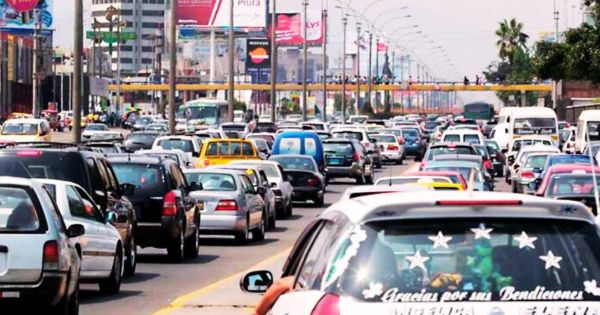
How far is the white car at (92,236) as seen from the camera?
1775 cm

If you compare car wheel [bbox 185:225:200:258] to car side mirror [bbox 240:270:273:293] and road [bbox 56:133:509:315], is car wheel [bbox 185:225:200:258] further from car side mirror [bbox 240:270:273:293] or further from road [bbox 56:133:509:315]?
car side mirror [bbox 240:270:273:293]

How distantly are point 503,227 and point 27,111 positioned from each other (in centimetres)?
15085

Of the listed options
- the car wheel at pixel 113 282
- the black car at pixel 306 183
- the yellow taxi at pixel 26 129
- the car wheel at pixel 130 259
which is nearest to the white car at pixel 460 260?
the car wheel at pixel 113 282

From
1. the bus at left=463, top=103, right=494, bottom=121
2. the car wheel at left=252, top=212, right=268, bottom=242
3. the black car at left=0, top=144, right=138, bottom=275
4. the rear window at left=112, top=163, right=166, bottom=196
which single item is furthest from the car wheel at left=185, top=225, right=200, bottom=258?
the bus at left=463, top=103, right=494, bottom=121

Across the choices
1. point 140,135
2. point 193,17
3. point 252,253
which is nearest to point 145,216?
point 252,253

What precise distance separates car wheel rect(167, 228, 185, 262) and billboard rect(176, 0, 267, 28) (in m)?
132

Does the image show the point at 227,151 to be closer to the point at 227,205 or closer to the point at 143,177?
the point at 227,205

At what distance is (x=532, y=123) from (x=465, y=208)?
65.0 meters

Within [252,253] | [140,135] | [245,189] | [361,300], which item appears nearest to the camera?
[361,300]

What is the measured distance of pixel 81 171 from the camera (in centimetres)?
2033

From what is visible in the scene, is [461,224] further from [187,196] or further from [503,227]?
[187,196]

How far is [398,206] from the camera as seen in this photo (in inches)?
286

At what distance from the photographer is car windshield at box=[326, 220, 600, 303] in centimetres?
712

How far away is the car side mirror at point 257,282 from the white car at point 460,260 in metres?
1.64
